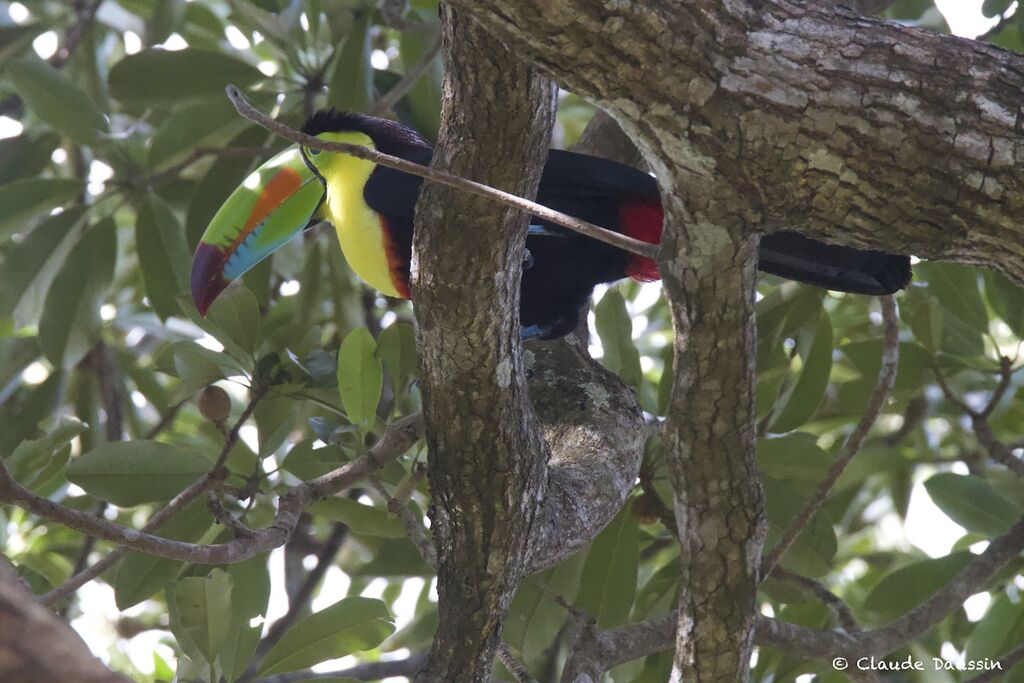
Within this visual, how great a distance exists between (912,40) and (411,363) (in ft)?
5.77

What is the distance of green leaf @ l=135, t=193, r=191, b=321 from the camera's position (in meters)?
3.42

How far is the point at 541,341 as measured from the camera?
321 cm

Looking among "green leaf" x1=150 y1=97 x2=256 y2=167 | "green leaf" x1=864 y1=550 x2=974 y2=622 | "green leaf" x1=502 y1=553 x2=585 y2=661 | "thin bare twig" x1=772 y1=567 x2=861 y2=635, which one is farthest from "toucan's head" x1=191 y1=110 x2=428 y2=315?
"green leaf" x1=864 y1=550 x2=974 y2=622

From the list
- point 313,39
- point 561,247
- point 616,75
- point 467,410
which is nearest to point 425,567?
point 561,247

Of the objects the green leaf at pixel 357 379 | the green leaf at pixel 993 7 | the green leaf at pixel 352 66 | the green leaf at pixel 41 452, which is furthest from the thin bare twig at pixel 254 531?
the green leaf at pixel 993 7

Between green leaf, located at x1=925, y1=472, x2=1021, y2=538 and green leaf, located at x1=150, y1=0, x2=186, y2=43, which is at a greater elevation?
green leaf, located at x1=150, y1=0, x2=186, y2=43

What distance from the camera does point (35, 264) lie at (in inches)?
133

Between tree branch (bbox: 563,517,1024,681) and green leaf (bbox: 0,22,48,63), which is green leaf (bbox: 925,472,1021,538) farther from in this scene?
green leaf (bbox: 0,22,48,63)

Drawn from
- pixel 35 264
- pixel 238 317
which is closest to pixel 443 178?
pixel 238 317

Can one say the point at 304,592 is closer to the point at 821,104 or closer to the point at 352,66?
the point at 352,66

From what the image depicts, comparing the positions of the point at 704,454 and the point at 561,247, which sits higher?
the point at 561,247

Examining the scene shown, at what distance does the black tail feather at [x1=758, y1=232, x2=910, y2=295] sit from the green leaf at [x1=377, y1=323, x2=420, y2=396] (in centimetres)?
89

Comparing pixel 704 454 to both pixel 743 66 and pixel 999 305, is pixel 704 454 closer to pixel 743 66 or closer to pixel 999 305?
pixel 743 66

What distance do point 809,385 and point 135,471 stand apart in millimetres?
1827
